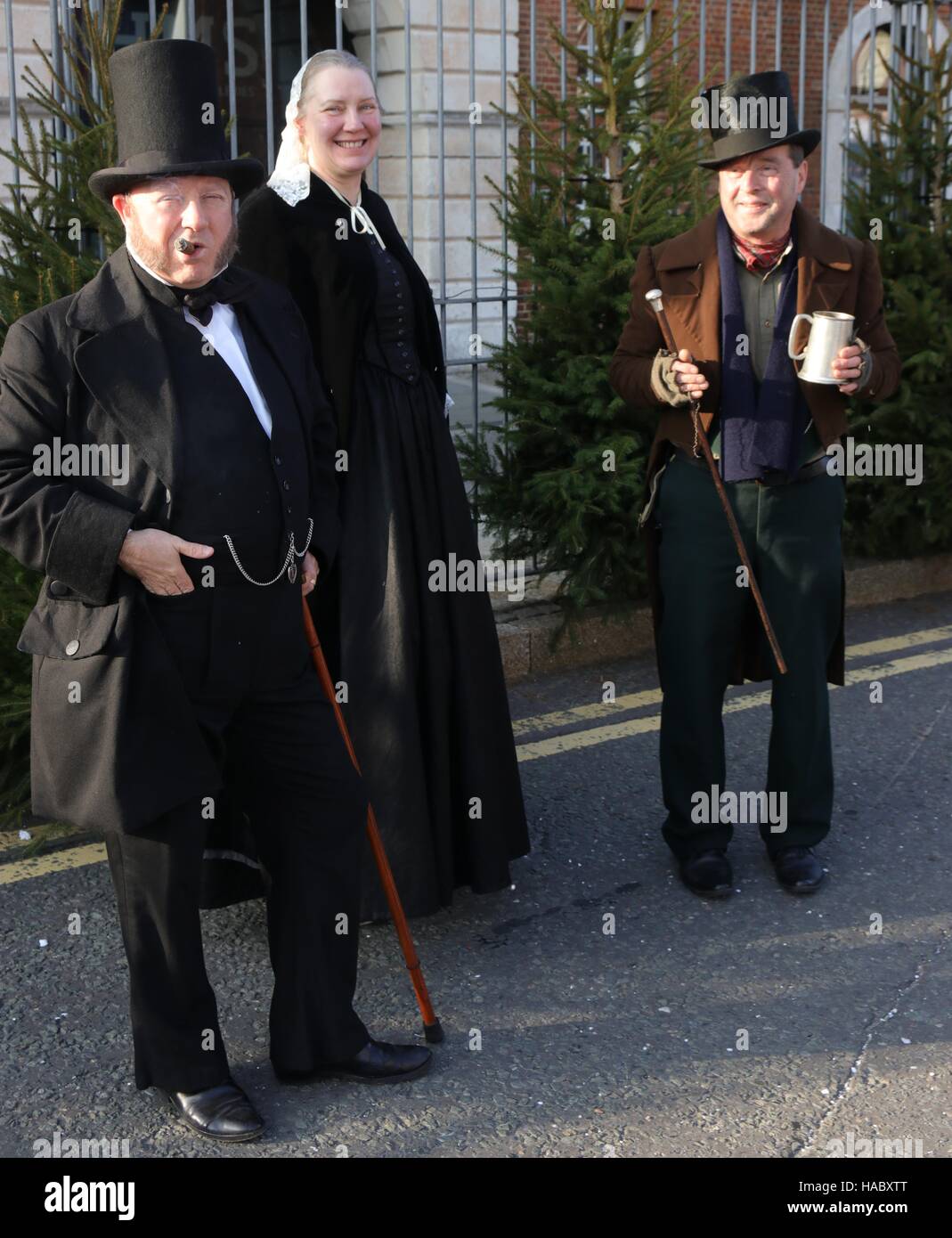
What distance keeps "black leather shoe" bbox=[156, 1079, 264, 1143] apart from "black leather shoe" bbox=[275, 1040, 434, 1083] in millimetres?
A: 181

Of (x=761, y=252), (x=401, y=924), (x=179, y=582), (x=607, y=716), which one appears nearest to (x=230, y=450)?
(x=179, y=582)

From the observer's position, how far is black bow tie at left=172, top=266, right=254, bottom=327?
317 cm

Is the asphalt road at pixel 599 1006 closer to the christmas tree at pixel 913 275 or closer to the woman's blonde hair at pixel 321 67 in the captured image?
the woman's blonde hair at pixel 321 67

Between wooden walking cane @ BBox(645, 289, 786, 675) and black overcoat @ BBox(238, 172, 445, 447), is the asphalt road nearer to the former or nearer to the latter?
wooden walking cane @ BBox(645, 289, 786, 675)

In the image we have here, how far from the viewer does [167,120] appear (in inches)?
120

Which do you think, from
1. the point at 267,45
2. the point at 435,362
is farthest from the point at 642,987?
the point at 267,45

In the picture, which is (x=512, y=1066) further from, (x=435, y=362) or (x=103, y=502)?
Result: (x=435, y=362)

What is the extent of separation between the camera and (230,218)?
3197 mm

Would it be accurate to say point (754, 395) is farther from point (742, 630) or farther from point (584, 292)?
point (584, 292)

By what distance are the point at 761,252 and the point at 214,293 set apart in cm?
170

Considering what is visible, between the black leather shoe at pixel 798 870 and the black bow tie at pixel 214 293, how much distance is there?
7.34 feet

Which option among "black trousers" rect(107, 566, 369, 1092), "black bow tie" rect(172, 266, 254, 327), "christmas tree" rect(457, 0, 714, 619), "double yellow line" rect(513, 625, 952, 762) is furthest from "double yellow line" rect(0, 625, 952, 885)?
"black bow tie" rect(172, 266, 254, 327)

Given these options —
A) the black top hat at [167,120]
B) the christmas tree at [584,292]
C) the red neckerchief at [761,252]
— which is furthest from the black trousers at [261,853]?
the christmas tree at [584,292]

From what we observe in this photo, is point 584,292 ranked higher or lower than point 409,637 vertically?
higher
